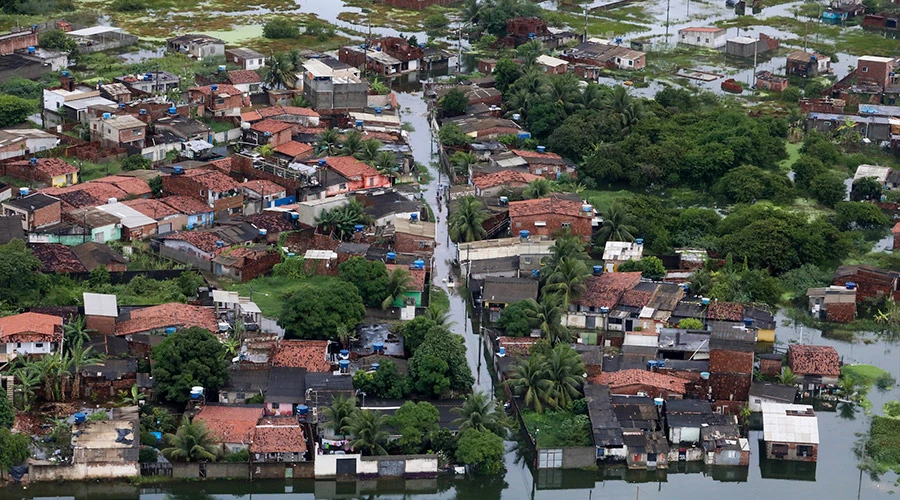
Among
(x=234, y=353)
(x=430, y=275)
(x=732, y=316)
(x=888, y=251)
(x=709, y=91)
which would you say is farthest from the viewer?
(x=709, y=91)

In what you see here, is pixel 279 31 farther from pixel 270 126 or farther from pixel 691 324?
pixel 691 324

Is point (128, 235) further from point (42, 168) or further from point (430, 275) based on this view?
point (430, 275)

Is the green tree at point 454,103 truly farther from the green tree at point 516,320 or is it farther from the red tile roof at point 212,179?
the green tree at point 516,320

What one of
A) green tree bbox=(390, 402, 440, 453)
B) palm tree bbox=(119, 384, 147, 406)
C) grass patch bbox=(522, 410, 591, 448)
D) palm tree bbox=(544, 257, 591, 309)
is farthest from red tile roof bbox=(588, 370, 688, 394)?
palm tree bbox=(119, 384, 147, 406)

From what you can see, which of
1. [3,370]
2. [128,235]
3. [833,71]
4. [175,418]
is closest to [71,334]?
[3,370]

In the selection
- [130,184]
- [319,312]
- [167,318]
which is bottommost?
[167,318]

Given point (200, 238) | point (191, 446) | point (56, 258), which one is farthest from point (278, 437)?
point (56, 258)

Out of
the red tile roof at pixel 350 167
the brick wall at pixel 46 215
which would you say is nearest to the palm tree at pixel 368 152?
the red tile roof at pixel 350 167
